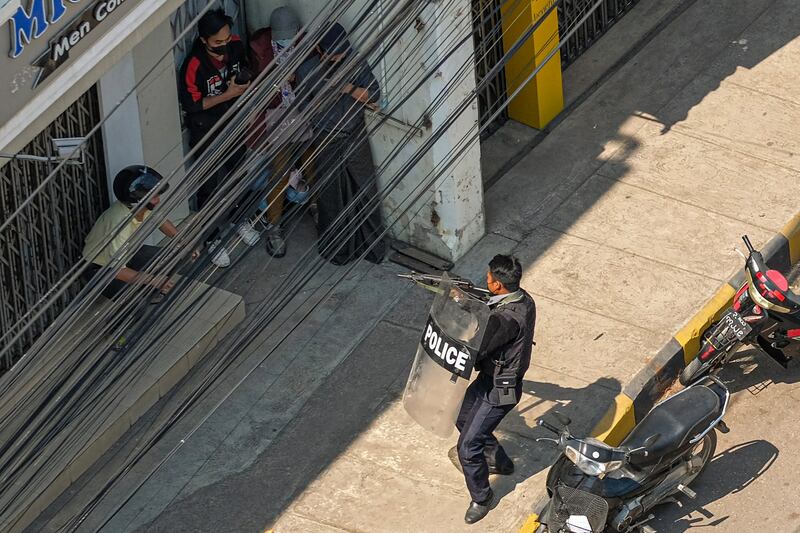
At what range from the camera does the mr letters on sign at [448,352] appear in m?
11.2

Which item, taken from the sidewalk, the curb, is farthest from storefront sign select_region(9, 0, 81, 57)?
the curb

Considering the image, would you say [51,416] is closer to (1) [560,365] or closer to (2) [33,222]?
(2) [33,222]

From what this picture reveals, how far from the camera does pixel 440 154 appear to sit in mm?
13477

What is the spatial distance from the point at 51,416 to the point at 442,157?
11.7 ft

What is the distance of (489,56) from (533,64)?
38 cm

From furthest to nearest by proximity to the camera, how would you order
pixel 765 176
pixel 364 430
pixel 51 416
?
pixel 765 176 → pixel 364 430 → pixel 51 416

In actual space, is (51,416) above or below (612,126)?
above

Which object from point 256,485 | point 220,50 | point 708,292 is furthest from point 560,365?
point 220,50

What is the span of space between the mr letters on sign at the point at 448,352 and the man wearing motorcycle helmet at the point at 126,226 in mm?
2004

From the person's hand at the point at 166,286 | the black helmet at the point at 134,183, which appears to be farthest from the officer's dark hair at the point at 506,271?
the person's hand at the point at 166,286

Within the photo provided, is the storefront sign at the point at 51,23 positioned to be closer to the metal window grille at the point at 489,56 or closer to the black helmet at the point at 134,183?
the black helmet at the point at 134,183

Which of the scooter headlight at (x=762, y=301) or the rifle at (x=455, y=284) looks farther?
the scooter headlight at (x=762, y=301)

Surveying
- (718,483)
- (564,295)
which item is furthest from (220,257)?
(718,483)

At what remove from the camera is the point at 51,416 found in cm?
1140
